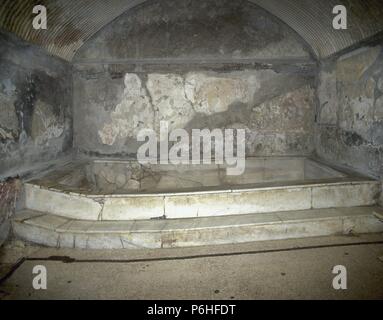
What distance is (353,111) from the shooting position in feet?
14.4

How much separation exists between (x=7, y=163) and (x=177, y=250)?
2677 millimetres

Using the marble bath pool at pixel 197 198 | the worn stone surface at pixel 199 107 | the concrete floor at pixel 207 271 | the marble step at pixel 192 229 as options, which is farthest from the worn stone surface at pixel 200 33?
the concrete floor at pixel 207 271

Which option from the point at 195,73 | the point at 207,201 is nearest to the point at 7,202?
the point at 207,201

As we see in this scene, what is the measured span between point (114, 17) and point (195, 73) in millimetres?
2027

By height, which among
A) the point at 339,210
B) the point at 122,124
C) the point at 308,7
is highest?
the point at 308,7

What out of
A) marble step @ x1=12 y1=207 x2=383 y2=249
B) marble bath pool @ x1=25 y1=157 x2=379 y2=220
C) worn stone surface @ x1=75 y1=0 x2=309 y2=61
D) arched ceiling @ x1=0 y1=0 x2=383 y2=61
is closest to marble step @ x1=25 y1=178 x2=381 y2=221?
marble bath pool @ x1=25 y1=157 x2=379 y2=220

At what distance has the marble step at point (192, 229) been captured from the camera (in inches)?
126

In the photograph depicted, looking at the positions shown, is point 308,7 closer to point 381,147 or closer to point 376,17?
point 376,17

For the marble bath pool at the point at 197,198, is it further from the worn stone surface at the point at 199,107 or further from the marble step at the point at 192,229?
the worn stone surface at the point at 199,107

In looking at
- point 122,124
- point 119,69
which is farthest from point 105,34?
point 122,124

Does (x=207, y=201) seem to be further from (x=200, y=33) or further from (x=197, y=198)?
(x=200, y=33)

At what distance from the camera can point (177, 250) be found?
125 inches

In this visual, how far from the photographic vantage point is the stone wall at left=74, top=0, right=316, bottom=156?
551cm

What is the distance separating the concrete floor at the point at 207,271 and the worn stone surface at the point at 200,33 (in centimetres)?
399
